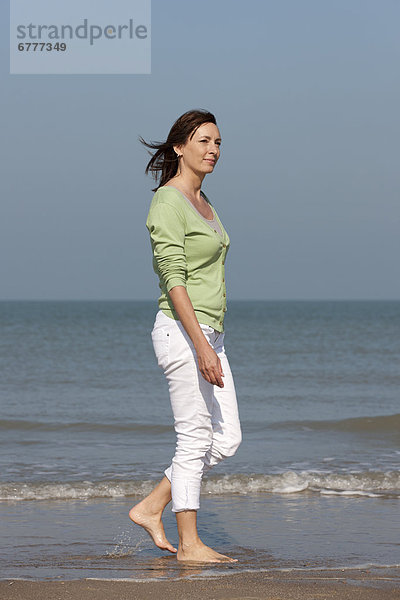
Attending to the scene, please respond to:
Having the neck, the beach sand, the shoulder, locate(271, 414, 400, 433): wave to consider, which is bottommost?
locate(271, 414, 400, 433): wave

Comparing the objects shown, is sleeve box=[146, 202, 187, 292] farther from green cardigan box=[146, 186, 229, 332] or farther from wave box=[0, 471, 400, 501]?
wave box=[0, 471, 400, 501]

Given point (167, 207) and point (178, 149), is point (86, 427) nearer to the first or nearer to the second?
point (178, 149)

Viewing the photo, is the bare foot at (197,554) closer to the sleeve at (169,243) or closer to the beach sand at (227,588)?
the beach sand at (227,588)

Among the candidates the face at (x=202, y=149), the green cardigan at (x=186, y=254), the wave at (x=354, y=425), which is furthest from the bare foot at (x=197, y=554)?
the wave at (x=354, y=425)

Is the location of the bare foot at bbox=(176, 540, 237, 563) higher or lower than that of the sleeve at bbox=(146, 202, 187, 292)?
lower

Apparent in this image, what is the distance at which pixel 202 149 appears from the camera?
373 cm

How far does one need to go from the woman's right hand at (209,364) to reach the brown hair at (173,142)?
862mm

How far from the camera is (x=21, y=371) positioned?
17.8m

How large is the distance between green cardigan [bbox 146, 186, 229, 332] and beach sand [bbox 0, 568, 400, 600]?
1081 millimetres

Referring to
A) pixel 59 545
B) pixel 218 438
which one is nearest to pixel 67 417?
pixel 59 545

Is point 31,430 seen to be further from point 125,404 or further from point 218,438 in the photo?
point 218,438

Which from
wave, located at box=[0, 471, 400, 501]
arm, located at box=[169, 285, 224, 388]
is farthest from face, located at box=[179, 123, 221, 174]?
wave, located at box=[0, 471, 400, 501]

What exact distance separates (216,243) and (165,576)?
145 centimetres

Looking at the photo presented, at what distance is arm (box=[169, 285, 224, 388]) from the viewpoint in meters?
3.47
